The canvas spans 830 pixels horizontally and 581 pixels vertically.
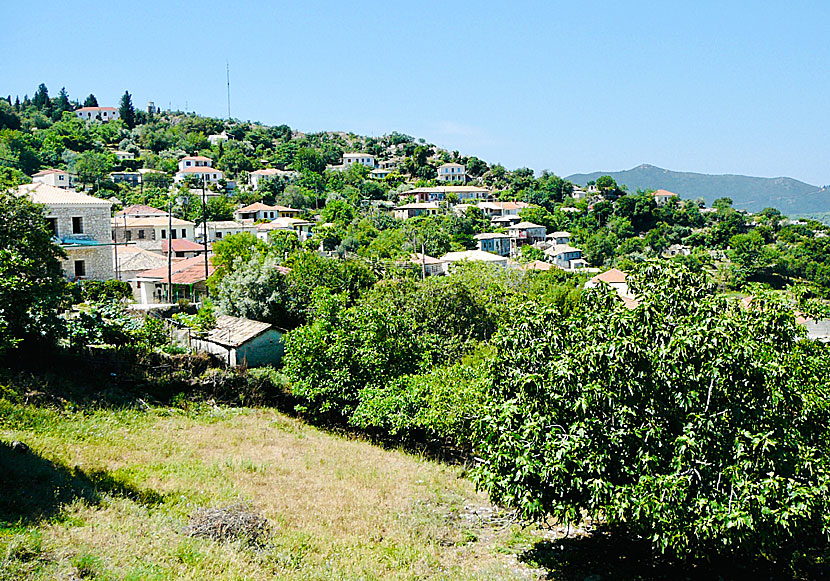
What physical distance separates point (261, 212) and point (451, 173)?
5361 centimetres

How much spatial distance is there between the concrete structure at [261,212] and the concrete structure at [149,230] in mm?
16467

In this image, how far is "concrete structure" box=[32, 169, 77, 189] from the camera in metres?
82.3

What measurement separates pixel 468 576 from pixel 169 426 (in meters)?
11.9

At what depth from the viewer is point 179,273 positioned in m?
41.9

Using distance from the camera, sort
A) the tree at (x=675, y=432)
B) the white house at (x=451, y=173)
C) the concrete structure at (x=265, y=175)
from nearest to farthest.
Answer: the tree at (x=675, y=432), the concrete structure at (x=265, y=175), the white house at (x=451, y=173)

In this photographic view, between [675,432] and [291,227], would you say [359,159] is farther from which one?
[675,432]

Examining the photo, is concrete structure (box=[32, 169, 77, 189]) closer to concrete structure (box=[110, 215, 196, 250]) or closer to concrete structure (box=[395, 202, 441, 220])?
concrete structure (box=[110, 215, 196, 250])

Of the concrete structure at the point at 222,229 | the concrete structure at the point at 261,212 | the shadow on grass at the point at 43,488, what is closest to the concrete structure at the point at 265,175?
the concrete structure at the point at 261,212

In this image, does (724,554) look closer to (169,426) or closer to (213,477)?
(213,477)

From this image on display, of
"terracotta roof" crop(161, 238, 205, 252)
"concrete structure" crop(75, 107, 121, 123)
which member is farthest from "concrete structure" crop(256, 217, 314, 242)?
"concrete structure" crop(75, 107, 121, 123)

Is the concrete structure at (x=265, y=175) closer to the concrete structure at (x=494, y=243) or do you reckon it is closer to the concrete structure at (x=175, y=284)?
the concrete structure at (x=494, y=243)

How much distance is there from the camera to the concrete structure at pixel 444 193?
11288 cm

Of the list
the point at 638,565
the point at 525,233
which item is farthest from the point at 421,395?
the point at 525,233

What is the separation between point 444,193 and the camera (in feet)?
370
